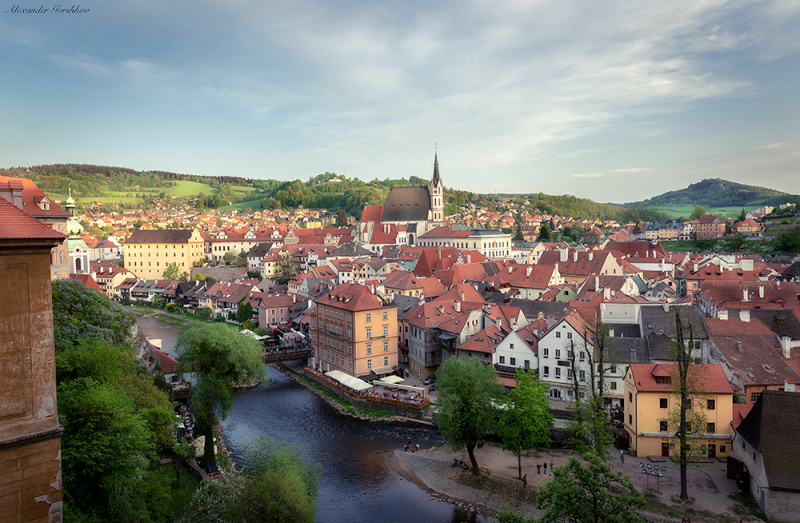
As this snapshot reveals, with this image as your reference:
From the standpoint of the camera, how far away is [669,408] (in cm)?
2062

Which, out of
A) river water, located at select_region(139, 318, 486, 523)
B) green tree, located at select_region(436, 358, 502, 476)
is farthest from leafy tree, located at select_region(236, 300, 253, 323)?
green tree, located at select_region(436, 358, 502, 476)

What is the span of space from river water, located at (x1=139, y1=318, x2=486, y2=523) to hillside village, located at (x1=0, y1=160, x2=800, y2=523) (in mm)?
4621

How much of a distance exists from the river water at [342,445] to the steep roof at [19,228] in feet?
47.5

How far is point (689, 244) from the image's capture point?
10412cm

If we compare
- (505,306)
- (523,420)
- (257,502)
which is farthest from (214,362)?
(505,306)

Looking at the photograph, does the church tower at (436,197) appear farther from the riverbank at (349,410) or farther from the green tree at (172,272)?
the riverbank at (349,410)

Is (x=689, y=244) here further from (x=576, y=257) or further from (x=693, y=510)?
(x=693, y=510)

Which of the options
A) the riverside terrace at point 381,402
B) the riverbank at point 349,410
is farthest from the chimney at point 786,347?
the riverside terrace at point 381,402

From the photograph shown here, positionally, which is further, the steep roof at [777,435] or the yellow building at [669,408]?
the yellow building at [669,408]

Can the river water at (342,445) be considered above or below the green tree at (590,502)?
below

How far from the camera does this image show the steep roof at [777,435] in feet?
52.3

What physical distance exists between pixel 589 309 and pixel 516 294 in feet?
59.0

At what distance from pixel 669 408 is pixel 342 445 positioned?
570 inches

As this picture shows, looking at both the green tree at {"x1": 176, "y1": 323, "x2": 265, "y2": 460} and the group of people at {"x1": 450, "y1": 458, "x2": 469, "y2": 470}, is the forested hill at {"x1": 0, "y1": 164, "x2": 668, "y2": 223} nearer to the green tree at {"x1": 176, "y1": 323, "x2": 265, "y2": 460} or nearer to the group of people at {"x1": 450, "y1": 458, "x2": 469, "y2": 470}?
the green tree at {"x1": 176, "y1": 323, "x2": 265, "y2": 460}
